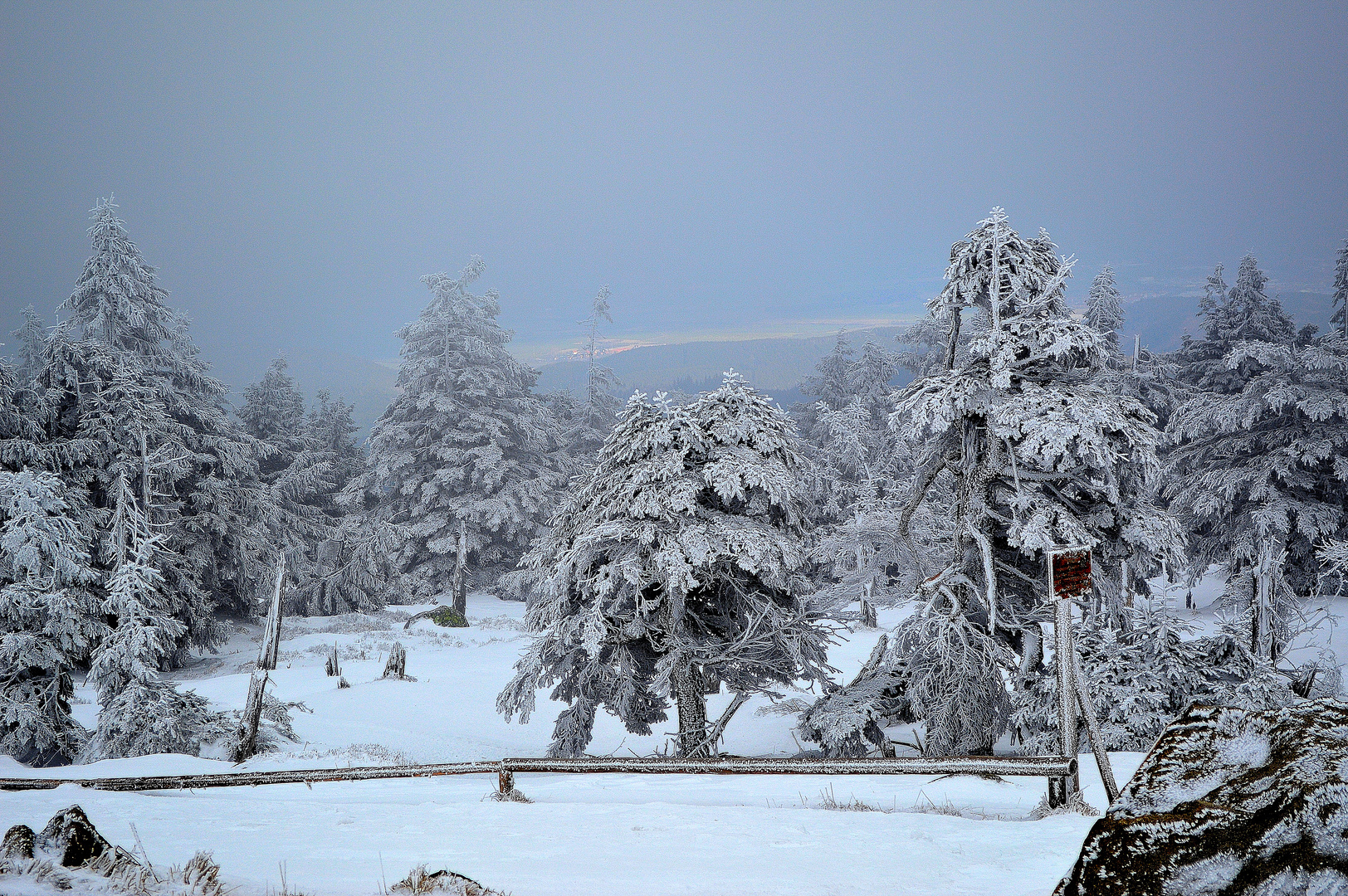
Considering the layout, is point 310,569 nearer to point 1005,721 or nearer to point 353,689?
point 353,689

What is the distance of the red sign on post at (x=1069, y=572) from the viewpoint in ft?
23.1

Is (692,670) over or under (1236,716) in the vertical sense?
under

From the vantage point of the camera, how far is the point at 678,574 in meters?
9.74

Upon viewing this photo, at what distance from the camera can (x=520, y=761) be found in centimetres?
755

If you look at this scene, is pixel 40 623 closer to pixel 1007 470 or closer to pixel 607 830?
pixel 607 830

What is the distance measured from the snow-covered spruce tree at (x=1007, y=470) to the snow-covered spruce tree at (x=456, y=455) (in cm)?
2325

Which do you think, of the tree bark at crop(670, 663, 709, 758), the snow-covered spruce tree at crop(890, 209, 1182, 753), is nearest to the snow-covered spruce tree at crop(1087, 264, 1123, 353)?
the snow-covered spruce tree at crop(890, 209, 1182, 753)

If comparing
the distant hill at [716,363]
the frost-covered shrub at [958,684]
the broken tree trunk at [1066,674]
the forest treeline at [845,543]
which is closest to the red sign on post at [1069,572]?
the broken tree trunk at [1066,674]

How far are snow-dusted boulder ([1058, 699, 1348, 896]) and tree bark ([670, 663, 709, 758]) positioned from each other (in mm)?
9060

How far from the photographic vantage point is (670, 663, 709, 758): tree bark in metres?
10.7

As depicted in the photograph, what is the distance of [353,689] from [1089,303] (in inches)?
1309

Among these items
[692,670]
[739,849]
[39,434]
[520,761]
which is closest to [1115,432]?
[692,670]

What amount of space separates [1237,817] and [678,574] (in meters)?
8.12

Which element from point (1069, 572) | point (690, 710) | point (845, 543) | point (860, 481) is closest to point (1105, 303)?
point (860, 481)
